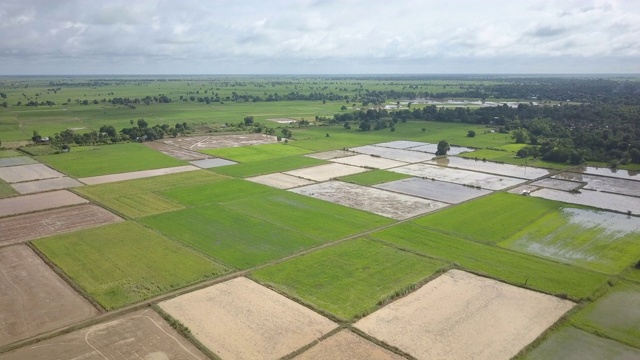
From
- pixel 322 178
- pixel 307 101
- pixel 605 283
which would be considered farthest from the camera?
pixel 307 101

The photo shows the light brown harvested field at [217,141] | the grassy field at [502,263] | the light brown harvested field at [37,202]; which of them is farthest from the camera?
the light brown harvested field at [217,141]

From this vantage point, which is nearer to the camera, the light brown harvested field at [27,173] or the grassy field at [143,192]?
the grassy field at [143,192]

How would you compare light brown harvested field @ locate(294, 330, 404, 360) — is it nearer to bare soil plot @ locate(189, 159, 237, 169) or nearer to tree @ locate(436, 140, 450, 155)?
bare soil plot @ locate(189, 159, 237, 169)

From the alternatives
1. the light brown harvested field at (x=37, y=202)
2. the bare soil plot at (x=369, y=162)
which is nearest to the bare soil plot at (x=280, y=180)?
the bare soil plot at (x=369, y=162)

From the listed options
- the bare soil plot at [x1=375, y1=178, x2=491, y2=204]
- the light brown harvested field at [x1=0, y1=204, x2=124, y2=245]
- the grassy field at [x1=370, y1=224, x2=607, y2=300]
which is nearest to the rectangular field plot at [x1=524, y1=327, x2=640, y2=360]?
the grassy field at [x1=370, y1=224, x2=607, y2=300]

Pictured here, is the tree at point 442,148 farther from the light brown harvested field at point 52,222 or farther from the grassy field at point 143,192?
the light brown harvested field at point 52,222

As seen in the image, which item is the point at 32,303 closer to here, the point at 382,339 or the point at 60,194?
the point at 382,339

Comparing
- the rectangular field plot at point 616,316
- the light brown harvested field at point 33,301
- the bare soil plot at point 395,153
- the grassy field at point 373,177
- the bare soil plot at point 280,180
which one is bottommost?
the rectangular field plot at point 616,316

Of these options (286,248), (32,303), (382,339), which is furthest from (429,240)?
(32,303)
